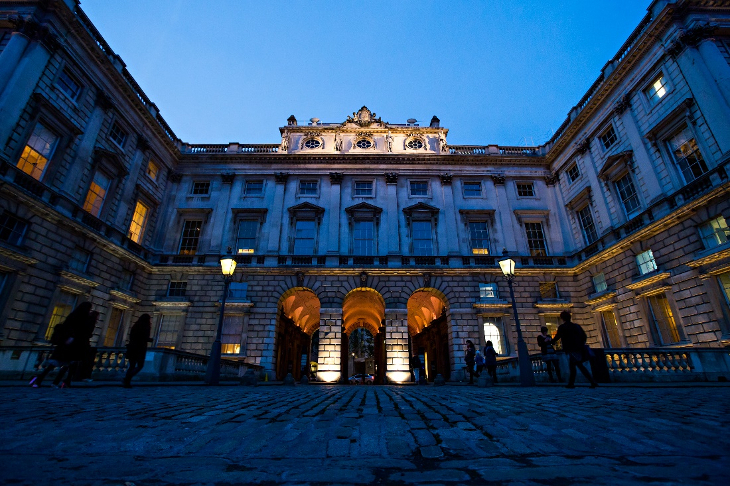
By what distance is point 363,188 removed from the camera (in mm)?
25891

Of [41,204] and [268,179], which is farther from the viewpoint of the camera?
[268,179]

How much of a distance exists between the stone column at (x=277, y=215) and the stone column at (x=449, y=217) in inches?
466

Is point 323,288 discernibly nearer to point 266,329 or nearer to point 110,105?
point 266,329

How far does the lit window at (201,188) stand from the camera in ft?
83.8

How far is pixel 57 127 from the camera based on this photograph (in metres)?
16.3

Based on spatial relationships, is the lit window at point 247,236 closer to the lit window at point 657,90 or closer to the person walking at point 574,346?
the person walking at point 574,346

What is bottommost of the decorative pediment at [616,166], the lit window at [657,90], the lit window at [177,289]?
the lit window at [177,289]

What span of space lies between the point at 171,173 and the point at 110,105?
21.3ft

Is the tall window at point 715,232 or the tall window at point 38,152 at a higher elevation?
the tall window at point 38,152

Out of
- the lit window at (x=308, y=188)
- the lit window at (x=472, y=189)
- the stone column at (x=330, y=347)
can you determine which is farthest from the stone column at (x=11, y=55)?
the lit window at (x=472, y=189)

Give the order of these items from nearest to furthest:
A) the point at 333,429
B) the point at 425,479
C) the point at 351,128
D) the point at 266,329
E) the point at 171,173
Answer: the point at 425,479, the point at 333,429, the point at 266,329, the point at 171,173, the point at 351,128

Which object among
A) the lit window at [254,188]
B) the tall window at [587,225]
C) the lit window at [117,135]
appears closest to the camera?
the lit window at [117,135]

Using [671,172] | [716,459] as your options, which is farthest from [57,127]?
[671,172]

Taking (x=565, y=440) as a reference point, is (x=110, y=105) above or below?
above
